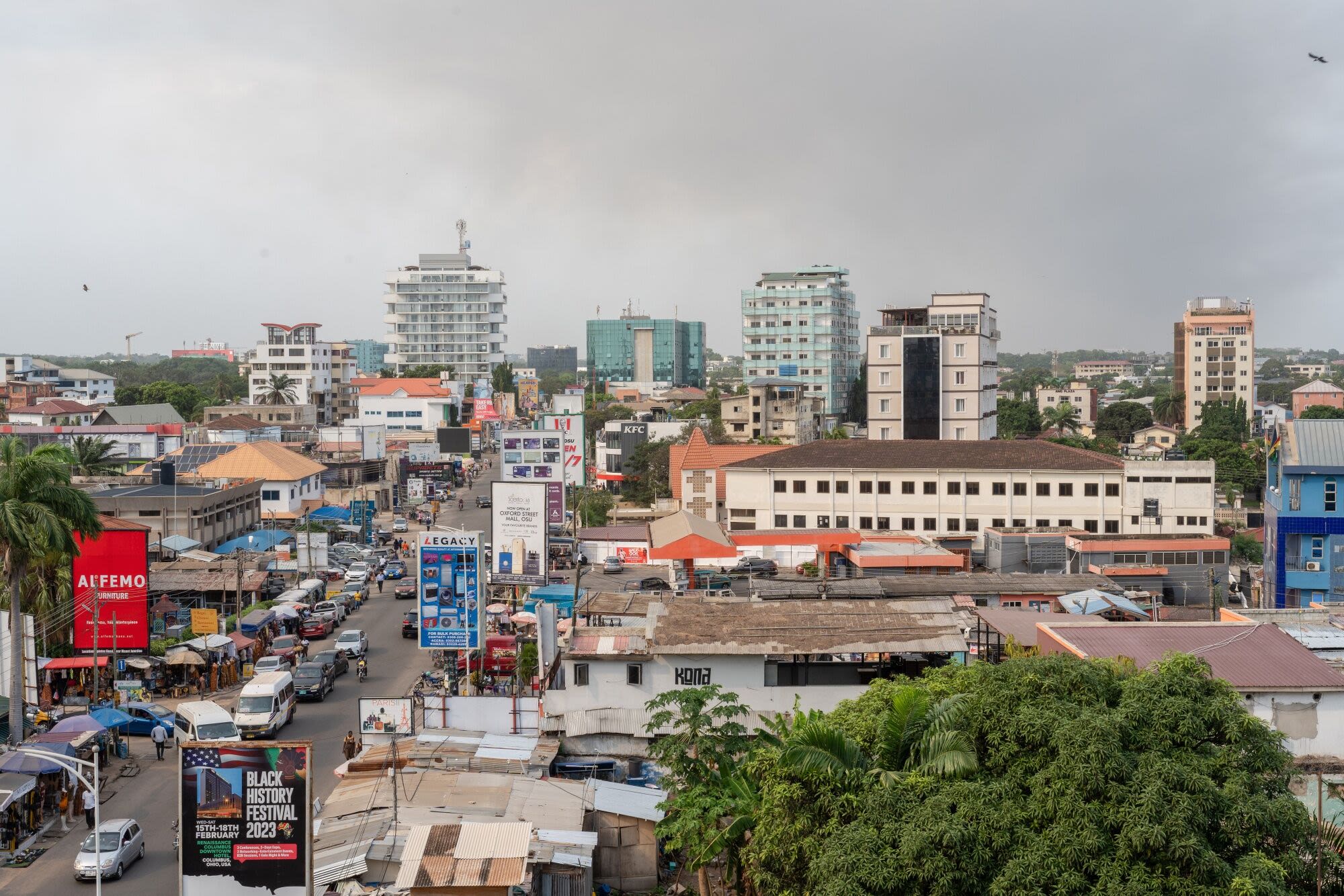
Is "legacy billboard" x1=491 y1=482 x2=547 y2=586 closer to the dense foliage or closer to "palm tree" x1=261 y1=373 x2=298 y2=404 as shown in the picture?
the dense foliage

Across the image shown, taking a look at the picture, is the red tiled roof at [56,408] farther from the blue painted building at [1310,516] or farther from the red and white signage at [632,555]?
the blue painted building at [1310,516]

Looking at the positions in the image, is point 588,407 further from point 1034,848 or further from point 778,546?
point 1034,848

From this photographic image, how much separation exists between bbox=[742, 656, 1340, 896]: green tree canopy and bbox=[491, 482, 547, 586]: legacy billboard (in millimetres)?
20548

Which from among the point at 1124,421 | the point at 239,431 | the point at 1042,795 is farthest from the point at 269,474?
the point at 1124,421

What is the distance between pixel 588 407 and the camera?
138 meters

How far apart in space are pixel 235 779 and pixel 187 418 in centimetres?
11927

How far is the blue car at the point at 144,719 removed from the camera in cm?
2603

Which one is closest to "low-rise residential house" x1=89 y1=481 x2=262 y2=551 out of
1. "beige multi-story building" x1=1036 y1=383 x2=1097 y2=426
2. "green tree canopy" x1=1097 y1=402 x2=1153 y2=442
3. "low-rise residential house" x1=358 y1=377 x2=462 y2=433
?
"low-rise residential house" x1=358 y1=377 x2=462 y2=433

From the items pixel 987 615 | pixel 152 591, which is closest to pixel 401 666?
pixel 152 591

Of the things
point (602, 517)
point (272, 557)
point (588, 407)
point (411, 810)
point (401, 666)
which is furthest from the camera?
point (588, 407)

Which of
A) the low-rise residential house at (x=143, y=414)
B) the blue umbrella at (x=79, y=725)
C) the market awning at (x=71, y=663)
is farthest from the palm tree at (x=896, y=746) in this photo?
the low-rise residential house at (x=143, y=414)

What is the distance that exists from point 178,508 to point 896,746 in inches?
1578

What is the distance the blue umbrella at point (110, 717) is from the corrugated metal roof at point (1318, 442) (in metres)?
33.2

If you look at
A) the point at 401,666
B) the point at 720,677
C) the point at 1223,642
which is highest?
the point at 1223,642
